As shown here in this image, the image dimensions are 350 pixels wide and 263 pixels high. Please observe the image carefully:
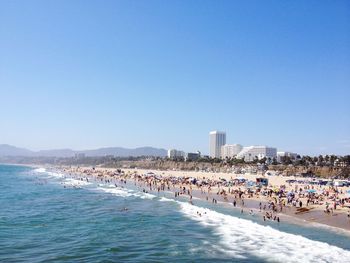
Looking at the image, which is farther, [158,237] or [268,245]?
[158,237]

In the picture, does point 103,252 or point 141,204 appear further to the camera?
point 141,204

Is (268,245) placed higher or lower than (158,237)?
higher

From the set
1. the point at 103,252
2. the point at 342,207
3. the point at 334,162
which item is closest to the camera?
the point at 103,252

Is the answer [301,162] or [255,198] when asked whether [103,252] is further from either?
[301,162]

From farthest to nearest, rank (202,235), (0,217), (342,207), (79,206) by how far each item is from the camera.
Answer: (79,206)
(342,207)
(0,217)
(202,235)

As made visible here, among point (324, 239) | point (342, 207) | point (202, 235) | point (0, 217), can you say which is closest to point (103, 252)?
point (202, 235)
